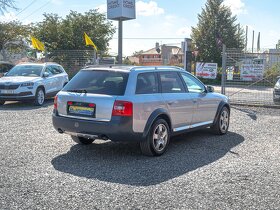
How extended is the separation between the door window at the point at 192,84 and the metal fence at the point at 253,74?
7.01 metres

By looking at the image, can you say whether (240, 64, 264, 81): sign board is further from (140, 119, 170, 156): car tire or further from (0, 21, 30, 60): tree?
(0, 21, 30, 60): tree

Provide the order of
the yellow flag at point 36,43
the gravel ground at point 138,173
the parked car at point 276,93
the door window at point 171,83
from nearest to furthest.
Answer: the gravel ground at point 138,173
the door window at point 171,83
the parked car at point 276,93
the yellow flag at point 36,43

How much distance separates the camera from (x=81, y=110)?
661cm

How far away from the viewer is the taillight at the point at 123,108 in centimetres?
624

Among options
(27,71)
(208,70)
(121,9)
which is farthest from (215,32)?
(27,71)

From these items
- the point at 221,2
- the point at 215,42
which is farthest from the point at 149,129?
the point at 221,2

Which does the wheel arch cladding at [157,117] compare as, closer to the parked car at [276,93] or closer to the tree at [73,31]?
the parked car at [276,93]

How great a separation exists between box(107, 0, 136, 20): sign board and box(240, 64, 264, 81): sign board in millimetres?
9926

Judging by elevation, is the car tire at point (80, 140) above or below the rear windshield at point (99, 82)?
below

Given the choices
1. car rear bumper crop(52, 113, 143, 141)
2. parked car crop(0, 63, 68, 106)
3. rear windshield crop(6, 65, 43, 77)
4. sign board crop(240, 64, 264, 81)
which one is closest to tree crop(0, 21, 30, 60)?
parked car crop(0, 63, 68, 106)

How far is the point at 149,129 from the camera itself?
6578 mm

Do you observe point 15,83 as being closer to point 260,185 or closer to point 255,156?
point 255,156

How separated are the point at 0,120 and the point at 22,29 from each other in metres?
27.2

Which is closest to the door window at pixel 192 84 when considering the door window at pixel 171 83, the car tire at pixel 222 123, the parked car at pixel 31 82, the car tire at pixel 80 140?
the door window at pixel 171 83
